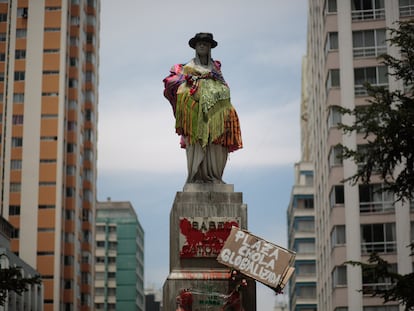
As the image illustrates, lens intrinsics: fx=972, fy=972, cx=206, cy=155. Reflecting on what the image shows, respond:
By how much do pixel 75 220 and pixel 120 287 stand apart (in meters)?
57.9

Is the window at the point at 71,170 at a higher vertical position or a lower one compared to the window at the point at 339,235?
higher

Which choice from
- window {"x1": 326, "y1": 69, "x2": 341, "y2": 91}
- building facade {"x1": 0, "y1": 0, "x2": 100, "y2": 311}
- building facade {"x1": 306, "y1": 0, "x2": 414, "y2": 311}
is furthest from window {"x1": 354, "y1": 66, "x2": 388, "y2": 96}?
building facade {"x1": 0, "y1": 0, "x2": 100, "y2": 311}

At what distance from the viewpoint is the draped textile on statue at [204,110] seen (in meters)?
22.3

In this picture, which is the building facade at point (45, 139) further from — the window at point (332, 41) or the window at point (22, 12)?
the window at point (332, 41)

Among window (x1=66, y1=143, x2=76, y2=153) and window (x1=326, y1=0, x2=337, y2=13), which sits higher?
window (x1=326, y1=0, x2=337, y2=13)

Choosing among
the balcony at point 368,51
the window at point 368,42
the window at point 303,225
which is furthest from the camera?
the window at point 303,225

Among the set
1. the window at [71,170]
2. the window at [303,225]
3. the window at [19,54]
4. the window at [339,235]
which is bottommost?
the window at [339,235]

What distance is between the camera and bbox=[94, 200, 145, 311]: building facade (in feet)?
513

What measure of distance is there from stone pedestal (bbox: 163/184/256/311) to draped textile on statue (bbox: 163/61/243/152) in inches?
45.2

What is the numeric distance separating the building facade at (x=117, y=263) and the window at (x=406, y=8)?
327ft

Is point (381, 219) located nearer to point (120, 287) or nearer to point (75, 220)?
point (75, 220)

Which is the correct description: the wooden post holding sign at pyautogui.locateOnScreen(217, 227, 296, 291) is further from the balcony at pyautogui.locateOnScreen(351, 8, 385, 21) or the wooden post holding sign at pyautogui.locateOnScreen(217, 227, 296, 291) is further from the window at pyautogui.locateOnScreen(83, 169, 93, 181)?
the window at pyautogui.locateOnScreen(83, 169, 93, 181)

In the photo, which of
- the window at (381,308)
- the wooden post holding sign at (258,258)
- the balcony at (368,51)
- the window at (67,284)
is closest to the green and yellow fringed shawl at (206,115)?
the wooden post holding sign at (258,258)

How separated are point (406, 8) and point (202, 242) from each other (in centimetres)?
4727
